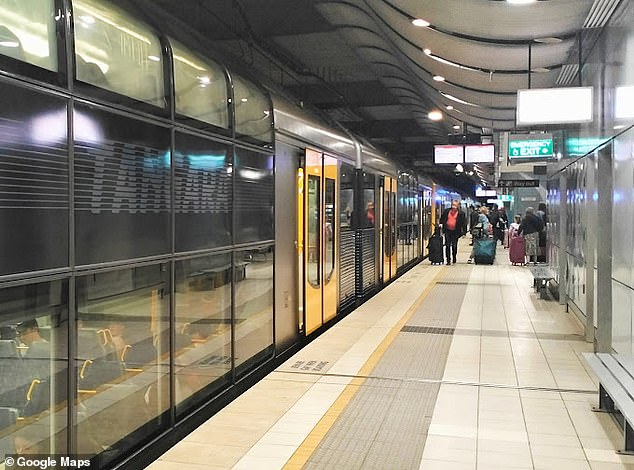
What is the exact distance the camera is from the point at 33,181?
268 centimetres

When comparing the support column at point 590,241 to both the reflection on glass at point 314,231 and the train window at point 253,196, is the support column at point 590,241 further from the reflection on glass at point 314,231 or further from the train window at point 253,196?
the train window at point 253,196

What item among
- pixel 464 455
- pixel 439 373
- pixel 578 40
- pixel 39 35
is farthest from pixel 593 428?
pixel 578 40

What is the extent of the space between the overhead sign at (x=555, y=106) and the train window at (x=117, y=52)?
4936 mm

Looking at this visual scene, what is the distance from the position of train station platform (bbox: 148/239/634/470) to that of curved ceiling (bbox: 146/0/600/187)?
121 inches

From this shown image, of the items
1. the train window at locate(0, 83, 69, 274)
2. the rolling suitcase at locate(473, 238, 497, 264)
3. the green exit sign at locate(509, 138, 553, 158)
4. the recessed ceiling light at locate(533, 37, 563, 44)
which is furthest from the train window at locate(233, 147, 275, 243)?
the rolling suitcase at locate(473, 238, 497, 264)

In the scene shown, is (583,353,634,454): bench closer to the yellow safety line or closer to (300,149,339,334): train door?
the yellow safety line

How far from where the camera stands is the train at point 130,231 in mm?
2703

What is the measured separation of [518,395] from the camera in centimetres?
502

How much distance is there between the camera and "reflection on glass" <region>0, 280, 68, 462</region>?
2.68 meters

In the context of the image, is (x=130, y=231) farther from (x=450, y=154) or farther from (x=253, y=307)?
(x=450, y=154)

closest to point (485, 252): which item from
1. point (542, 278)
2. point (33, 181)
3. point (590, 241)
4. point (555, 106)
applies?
point (542, 278)

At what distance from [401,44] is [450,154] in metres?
6.85

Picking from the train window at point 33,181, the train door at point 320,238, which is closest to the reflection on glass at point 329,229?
the train door at point 320,238

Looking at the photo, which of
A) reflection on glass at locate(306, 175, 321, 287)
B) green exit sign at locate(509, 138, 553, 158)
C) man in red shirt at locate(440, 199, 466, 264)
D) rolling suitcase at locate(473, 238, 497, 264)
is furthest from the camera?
rolling suitcase at locate(473, 238, 497, 264)
